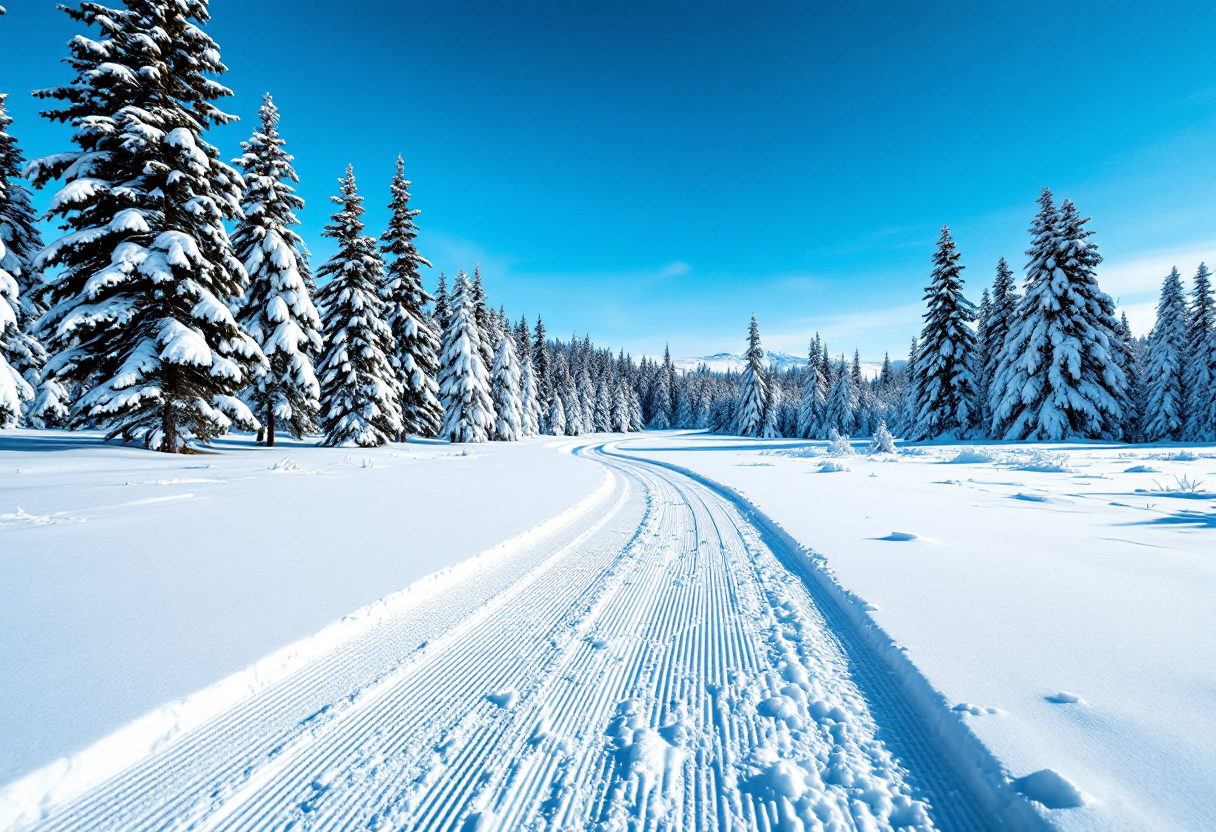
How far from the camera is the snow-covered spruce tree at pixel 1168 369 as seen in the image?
95.9 feet

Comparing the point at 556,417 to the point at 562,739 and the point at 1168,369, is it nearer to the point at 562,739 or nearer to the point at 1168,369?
the point at 1168,369

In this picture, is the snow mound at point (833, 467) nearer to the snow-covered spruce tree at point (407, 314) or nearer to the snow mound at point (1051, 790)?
the snow mound at point (1051, 790)

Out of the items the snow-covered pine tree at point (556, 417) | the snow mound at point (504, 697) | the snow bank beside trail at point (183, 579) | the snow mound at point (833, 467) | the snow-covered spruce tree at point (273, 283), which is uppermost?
the snow-covered spruce tree at point (273, 283)

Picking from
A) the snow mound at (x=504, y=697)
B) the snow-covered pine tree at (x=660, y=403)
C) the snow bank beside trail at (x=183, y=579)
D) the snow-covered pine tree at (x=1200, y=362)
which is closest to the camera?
the snow bank beside trail at (x=183, y=579)

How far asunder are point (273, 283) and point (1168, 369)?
50.6m

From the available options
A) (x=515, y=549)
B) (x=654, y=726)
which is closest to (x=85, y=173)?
(x=515, y=549)

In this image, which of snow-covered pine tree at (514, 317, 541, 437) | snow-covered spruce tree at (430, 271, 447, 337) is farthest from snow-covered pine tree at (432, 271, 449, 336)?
snow-covered pine tree at (514, 317, 541, 437)

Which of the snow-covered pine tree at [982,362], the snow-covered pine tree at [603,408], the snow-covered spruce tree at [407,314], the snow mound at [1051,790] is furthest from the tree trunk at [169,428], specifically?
the snow-covered pine tree at [603,408]

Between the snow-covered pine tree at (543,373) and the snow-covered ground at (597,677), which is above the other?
the snow-covered pine tree at (543,373)

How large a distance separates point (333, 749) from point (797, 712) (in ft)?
6.92

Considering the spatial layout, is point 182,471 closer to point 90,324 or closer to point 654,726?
point 90,324

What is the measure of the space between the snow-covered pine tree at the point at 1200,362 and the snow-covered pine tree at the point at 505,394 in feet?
140

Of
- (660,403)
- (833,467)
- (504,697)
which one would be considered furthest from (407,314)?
A: (660,403)

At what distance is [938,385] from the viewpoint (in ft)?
87.7
